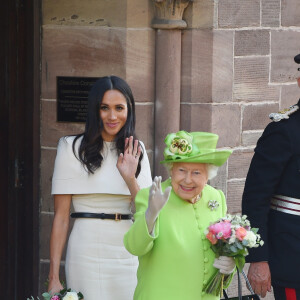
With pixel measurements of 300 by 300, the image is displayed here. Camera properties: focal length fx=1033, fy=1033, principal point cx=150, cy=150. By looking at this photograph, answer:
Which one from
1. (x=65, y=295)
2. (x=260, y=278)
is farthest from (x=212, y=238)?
(x=65, y=295)

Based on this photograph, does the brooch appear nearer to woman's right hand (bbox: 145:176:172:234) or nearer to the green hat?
the green hat

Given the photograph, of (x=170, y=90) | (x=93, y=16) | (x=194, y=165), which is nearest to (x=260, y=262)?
(x=194, y=165)

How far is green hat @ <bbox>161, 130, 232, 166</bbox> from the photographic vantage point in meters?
4.64

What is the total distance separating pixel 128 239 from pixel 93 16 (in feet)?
8.00

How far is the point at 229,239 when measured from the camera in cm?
454

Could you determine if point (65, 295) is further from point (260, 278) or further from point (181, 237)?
point (260, 278)

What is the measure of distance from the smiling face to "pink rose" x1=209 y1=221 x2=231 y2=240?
102cm

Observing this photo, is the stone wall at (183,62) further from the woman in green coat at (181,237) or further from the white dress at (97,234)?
the woman in green coat at (181,237)

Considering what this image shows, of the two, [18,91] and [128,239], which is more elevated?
[18,91]

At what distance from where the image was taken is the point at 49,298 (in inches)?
207

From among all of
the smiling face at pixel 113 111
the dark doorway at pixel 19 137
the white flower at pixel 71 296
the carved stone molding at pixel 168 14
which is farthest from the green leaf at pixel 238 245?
the dark doorway at pixel 19 137

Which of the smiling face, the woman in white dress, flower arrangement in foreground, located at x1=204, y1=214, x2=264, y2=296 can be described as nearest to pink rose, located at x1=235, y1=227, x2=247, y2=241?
flower arrangement in foreground, located at x1=204, y1=214, x2=264, y2=296

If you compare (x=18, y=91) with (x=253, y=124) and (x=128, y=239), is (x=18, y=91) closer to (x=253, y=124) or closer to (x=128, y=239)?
Result: (x=253, y=124)

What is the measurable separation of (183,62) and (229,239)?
96.1 inches
